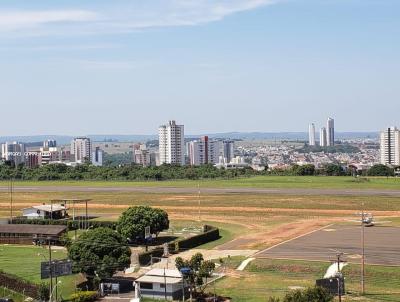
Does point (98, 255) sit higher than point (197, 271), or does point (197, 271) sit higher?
point (98, 255)

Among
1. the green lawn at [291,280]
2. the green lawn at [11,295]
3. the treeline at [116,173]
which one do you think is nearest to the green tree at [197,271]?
the green lawn at [291,280]

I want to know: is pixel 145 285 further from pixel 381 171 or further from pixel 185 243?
pixel 381 171

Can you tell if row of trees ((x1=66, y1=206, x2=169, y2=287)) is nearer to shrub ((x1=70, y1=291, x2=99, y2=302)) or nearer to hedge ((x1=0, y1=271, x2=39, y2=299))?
shrub ((x1=70, y1=291, x2=99, y2=302))

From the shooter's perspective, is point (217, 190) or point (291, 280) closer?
point (291, 280)

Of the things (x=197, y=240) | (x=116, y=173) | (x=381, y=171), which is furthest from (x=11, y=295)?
(x=381, y=171)

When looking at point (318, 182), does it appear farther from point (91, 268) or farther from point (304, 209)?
point (91, 268)

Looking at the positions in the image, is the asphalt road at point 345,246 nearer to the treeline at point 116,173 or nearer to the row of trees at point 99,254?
the row of trees at point 99,254

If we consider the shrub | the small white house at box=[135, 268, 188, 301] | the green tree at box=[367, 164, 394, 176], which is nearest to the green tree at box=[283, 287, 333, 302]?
the small white house at box=[135, 268, 188, 301]

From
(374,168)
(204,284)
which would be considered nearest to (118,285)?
(204,284)
